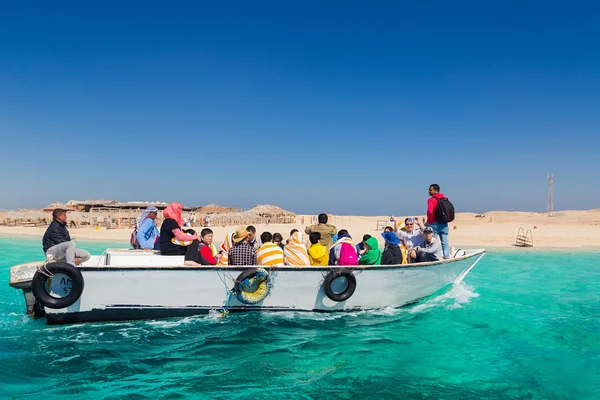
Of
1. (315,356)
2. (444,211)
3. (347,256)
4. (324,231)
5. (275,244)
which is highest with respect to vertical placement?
(444,211)

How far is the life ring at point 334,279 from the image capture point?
28.9ft

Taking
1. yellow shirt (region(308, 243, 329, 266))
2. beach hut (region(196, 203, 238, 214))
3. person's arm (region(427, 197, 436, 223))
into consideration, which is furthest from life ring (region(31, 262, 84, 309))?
beach hut (region(196, 203, 238, 214))

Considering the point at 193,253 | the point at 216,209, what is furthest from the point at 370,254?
the point at 216,209

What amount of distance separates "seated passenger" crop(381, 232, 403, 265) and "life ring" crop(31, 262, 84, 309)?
5.77 m

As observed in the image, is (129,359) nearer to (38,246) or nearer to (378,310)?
(378,310)

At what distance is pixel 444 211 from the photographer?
9984mm

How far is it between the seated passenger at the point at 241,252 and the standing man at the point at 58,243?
2747 mm

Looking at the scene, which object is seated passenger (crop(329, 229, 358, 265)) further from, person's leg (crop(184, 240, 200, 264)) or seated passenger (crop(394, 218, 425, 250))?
person's leg (crop(184, 240, 200, 264))

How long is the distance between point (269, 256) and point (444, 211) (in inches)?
159

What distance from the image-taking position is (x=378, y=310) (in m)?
9.55

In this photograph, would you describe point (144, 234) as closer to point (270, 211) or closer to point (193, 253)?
point (193, 253)

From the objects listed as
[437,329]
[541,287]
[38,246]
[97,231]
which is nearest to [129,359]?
[437,329]

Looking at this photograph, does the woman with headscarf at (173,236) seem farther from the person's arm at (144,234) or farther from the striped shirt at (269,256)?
the person's arm at (144,234)

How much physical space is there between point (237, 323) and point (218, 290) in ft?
2.33
